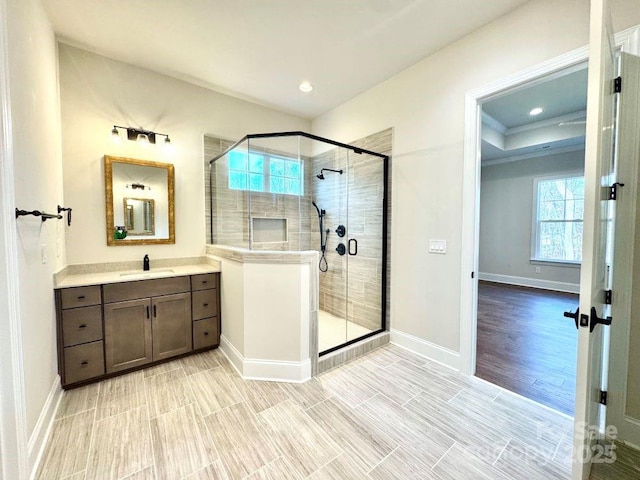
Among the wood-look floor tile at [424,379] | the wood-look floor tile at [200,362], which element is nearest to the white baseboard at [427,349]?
the wood-look floor tile at [424,379]

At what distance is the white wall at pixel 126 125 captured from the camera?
240 centimetres

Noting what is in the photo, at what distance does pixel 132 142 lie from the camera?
2693mm

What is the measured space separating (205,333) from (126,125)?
7.66 feet

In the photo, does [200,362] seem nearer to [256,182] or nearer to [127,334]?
[127,334]

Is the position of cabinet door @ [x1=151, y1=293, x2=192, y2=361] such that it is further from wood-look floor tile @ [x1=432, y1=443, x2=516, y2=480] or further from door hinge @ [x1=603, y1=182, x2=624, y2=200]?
door hinge @ [x1=603, y1=182, x2=624, y2=200]

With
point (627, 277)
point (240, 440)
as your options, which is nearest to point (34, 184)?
point (240, 440)

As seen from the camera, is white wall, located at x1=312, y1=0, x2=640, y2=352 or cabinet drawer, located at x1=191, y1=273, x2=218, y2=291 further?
cabinet drawer, located at x1=191, y1=273, x2=218, y2=291

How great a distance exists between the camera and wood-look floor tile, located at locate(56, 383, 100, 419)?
182 cm

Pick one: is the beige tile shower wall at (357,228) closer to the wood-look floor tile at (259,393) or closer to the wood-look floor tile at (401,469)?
the wood-look floor tile at (259,393)

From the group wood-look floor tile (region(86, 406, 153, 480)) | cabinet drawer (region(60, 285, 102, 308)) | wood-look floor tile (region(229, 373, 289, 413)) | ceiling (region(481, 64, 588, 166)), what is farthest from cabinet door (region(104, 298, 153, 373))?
ceiling (region(481, 64, 588, 166))

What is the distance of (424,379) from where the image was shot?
7.23ft

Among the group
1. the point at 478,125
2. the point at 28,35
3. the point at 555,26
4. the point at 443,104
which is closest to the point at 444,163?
the point at 478,125

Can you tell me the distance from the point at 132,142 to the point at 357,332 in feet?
10.5

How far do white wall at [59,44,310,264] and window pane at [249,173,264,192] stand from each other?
0.73 meters
